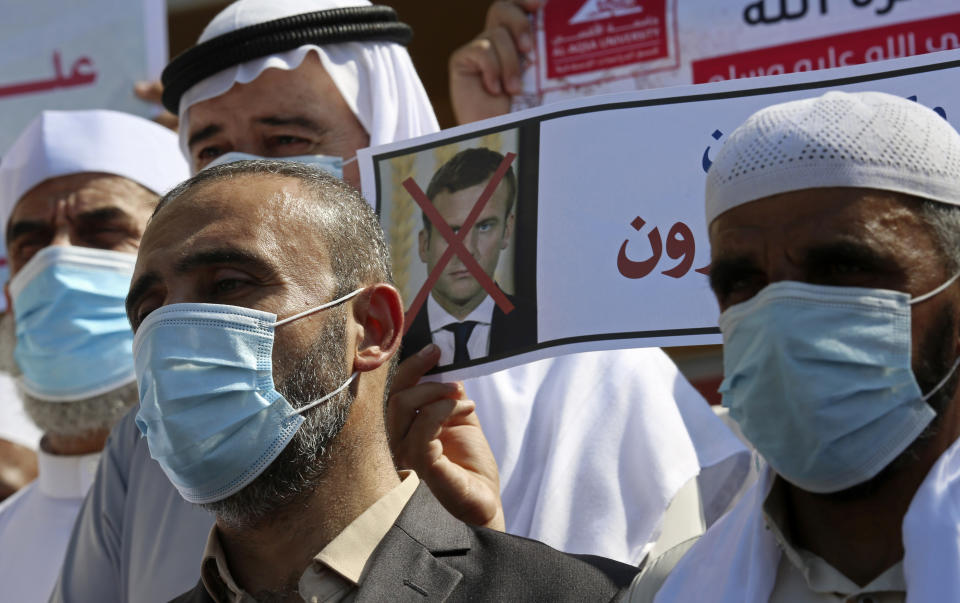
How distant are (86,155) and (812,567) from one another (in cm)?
335

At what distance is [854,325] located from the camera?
218 cm

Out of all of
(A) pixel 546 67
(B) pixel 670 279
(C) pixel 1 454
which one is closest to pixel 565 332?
(B) pixel 670 279

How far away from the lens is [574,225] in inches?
128

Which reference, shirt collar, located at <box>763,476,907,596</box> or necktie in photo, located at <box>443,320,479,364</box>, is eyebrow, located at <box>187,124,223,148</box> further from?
shirt collar, located at <box>763,476,907,596</box>

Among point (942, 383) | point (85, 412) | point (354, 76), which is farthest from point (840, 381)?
point (85, 412)

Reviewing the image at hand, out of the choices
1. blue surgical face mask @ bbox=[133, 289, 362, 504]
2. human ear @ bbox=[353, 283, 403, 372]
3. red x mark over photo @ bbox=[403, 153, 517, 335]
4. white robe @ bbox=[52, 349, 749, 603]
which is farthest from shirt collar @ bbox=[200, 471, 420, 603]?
red x mark over photo @ bbox=[403, 153, 517, 335]

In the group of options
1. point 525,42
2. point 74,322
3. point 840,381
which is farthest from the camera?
point 525,42

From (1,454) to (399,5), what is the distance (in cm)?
324

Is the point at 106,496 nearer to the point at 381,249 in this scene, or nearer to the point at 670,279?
the point at 381,249

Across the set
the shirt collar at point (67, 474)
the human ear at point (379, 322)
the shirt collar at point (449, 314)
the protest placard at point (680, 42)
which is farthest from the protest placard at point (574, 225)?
the shirt collar at point (67, 474)

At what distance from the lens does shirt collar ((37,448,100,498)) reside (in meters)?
4.45

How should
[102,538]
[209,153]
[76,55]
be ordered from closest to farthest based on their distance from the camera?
[102,538] < [209,153] < [76,55]

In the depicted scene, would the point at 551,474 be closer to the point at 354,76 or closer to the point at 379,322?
the point at 379,322

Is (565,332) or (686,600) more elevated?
(565,332)
